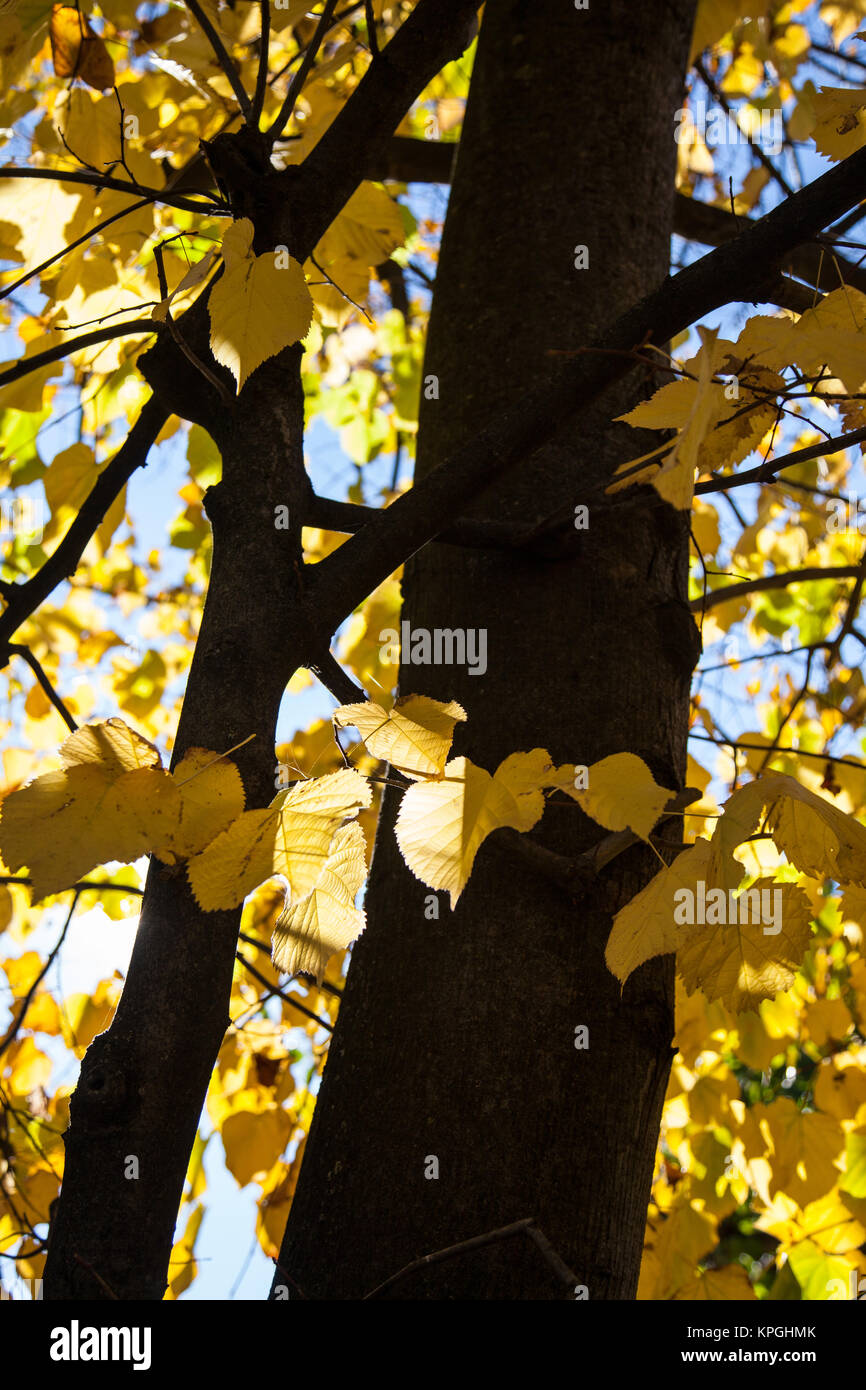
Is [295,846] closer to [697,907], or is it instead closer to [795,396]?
[697,907]

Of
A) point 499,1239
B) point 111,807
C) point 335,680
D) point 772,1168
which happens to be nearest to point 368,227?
point 335,680

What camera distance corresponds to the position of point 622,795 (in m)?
0.70

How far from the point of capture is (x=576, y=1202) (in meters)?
0.79

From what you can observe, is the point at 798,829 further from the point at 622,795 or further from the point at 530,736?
the point at 530,736

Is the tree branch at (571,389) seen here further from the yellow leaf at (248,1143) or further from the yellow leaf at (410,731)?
the yellow leaf at (248,1143)

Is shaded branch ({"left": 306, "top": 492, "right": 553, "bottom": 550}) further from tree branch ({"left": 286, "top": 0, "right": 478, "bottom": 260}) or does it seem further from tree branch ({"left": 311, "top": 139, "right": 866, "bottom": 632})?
tree branch ({"left": 286, "top": 0, "right": 478, "bottom": 260})

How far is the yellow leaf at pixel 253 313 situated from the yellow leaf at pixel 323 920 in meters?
0.35

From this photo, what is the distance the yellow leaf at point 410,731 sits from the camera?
2.27ft

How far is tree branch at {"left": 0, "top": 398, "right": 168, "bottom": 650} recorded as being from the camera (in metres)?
1.06

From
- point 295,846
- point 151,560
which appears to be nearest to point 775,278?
point 295,846

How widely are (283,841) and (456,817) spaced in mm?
116

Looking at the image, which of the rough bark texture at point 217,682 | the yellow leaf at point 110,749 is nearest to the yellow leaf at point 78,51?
the rough bark texture at point 217,682

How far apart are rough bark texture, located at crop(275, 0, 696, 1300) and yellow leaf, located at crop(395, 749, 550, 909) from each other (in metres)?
0.24

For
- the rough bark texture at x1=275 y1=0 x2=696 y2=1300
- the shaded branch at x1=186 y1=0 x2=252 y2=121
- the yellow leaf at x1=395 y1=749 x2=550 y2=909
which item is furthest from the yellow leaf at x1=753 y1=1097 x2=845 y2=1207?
the shaded branch at x1=186 y1=0 x2=252 y2=121
